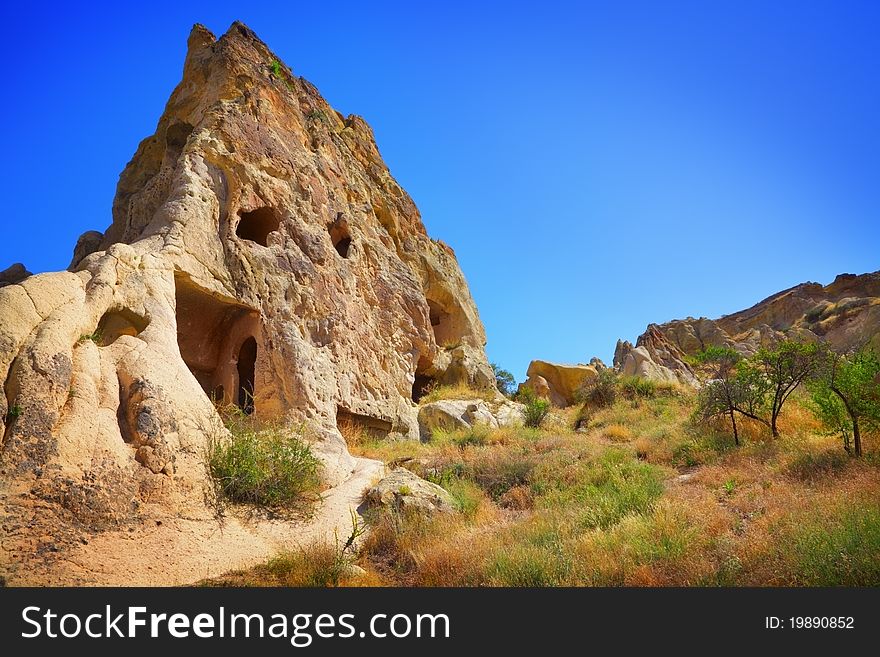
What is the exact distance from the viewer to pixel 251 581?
14.9ft

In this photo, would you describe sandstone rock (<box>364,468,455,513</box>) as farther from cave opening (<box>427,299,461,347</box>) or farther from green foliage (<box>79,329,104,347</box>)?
cave opening (<box>427,299,461,347</box>)

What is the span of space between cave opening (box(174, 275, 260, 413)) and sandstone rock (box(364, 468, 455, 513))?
4.13m

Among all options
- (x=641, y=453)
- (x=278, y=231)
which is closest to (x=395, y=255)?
(x=278, y=231)

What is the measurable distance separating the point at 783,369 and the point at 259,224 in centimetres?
1179

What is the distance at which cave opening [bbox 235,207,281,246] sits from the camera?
12.1 m

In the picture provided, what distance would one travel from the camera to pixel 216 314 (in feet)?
35.1

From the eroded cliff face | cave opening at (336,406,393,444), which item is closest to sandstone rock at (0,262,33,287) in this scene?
the eroded cliff face

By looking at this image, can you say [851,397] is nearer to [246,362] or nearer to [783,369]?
[783,369]

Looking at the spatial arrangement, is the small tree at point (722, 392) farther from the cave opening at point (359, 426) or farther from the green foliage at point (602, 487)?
the cave opening at point (359, 426)

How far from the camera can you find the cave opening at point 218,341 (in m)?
10.3

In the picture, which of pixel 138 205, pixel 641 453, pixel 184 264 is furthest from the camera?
pixel 138 205

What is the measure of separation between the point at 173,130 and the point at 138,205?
361cm

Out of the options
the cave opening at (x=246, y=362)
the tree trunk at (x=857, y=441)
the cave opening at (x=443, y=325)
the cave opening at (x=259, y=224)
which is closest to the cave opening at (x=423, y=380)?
the cave opening at (x=443, y=325)

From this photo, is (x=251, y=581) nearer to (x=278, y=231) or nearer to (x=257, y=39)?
(x=278, y=231)
